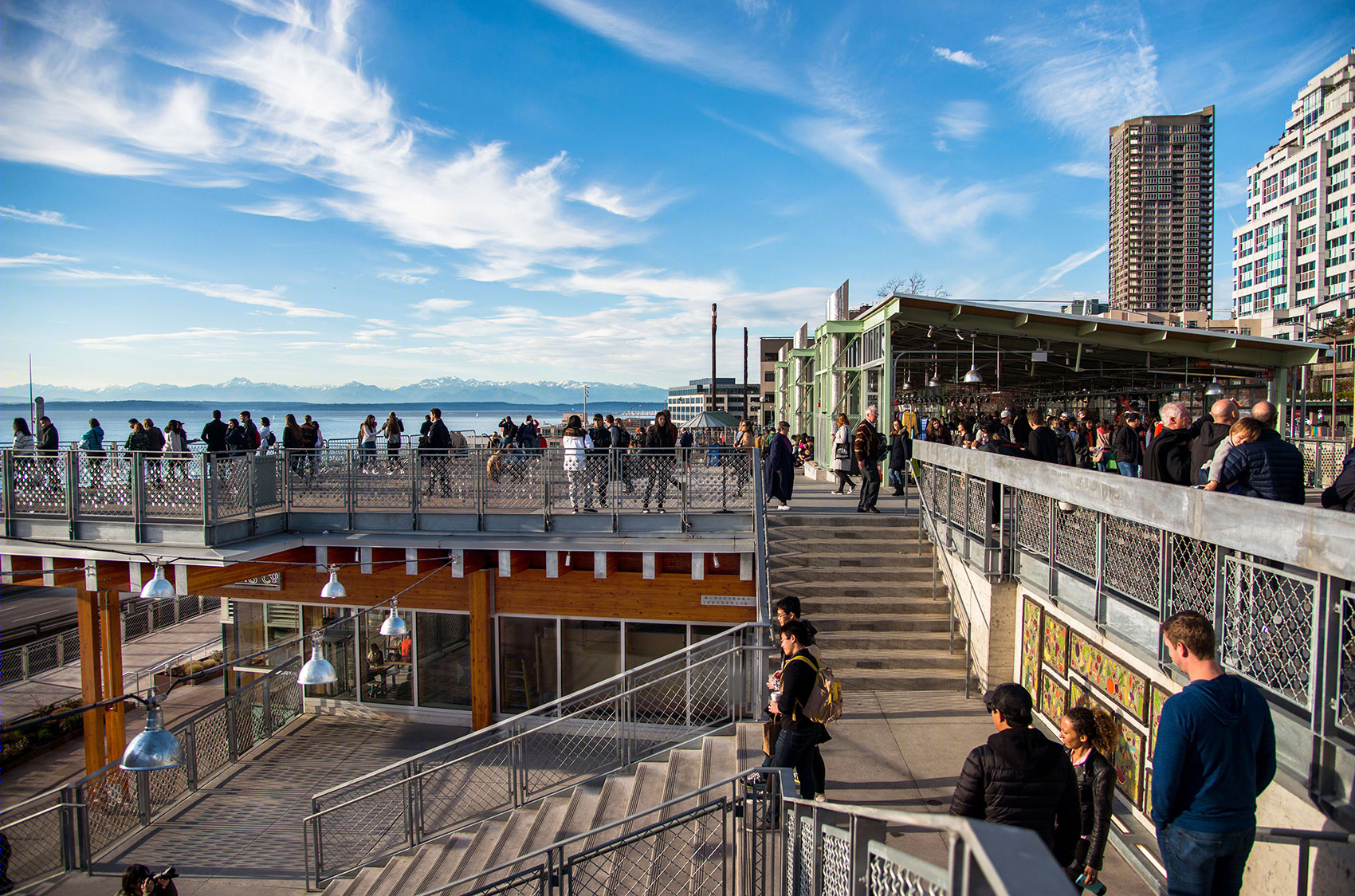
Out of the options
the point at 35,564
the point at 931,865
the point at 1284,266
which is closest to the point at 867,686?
the point at 931,865

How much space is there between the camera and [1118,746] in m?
5.82

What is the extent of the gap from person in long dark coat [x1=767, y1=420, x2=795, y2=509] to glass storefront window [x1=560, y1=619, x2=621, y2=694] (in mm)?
4315

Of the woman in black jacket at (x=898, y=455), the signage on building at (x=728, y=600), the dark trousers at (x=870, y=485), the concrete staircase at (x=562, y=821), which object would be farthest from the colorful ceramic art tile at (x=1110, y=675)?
the woman in black jacket at (x=898, y=455)

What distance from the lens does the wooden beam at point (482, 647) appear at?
48.2 ft

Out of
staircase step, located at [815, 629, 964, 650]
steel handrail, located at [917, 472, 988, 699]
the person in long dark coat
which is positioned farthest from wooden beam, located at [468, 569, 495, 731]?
steel handrail, located at [917, 472, 988, 699]

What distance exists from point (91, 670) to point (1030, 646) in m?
16.0

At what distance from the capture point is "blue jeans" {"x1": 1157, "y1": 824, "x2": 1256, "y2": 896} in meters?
3.05

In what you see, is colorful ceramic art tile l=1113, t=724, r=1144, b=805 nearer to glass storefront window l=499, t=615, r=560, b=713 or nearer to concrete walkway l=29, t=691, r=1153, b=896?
concrete walkway l=29, t=691, r=1153, b=896

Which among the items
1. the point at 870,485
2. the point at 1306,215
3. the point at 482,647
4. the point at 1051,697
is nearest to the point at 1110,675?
the point at 1051,697

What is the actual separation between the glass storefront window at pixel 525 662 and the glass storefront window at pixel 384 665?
2117 mm

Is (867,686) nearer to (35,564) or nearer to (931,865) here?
(931,865)

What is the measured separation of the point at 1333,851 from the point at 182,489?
46.3 ft

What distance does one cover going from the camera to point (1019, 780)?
3.60m

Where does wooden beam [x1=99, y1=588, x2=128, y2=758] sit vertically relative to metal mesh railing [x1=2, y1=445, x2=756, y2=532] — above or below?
below
